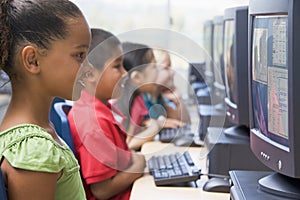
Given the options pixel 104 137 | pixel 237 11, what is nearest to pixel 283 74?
pixel 237 11

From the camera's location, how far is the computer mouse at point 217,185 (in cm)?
145

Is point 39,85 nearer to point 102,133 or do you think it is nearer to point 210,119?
point 102,133

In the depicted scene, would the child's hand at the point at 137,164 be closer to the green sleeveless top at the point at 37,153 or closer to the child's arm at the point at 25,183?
the green sleeveless top at the point at 37,153

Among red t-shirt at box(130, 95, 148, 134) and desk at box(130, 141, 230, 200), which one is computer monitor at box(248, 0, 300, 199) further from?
red t-shirt at box(130, 95, 148, 134)

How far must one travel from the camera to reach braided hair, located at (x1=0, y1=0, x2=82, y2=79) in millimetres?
1041

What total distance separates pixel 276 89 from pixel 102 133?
2.36 ft

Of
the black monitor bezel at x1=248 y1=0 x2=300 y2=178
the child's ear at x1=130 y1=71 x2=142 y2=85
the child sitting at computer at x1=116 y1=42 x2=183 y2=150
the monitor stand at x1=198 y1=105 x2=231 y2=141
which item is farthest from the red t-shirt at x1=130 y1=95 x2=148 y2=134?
the black monitor bezel at x1=248 y1=0 x2=300 y2=178

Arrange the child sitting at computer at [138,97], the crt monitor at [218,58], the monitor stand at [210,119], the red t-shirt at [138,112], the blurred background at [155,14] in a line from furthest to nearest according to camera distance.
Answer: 1. the blurred background at [155,14]
2. the red t-shirt at [138,112]
3. the child sitting at computer at [138,97]
4. the crt monitor at [218,58]
5. the monitor stand at [210,119]

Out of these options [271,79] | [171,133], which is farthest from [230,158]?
[171,133]

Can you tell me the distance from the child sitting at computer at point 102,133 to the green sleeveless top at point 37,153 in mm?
413

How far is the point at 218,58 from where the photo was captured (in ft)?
7.93

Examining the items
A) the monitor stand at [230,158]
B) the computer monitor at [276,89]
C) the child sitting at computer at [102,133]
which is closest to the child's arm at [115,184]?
the child sitting at computer at [102,133]

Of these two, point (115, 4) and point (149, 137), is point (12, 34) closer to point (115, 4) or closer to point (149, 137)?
point (149, 137)

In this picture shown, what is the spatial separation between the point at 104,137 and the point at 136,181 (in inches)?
6.9
